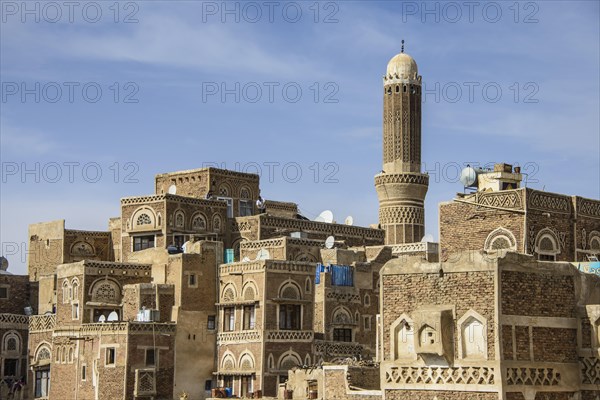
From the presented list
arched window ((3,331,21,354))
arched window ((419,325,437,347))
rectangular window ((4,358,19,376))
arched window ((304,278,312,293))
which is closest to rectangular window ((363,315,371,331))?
arched window ((304,278,312,293))

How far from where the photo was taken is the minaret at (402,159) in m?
72.2

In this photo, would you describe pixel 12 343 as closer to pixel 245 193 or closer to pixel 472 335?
pixel 245 193

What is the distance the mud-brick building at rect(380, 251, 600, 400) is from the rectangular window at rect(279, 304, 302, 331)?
83.2 feet

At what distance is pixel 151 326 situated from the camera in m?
53.6

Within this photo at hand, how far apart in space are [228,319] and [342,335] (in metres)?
5.16

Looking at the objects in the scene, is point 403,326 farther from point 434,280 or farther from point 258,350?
point 258,350

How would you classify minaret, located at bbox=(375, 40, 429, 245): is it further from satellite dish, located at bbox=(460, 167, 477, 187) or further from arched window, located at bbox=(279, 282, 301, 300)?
satellite dish, located at bbox=(460, 167, 477, 187)

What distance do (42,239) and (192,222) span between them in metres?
9.72

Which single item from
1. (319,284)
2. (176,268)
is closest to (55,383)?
(176,268)

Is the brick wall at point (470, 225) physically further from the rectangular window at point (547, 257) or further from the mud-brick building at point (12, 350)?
the mud-brick building at point (12, 350)

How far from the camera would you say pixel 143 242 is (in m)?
61.7

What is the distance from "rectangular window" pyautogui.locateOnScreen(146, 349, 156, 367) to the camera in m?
53.6

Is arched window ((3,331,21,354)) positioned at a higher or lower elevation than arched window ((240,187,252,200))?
lower

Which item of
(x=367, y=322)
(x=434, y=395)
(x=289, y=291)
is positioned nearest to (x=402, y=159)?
(x=367, y=322)
